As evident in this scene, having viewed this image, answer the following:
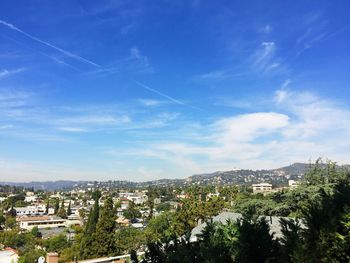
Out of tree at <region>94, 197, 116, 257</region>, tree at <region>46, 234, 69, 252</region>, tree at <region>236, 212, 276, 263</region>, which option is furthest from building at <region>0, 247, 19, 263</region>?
tree at <region>236, 212, 276, 263</region>

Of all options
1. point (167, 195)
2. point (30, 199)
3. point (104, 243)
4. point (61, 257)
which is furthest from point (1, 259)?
point (30, 199)

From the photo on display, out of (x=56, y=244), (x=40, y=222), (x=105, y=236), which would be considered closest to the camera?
(x=105, y=236)

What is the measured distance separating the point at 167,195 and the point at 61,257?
106 m

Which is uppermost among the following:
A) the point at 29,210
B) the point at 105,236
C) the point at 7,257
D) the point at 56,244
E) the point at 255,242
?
the point at 255,242

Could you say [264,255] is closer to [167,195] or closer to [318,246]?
[318,246]

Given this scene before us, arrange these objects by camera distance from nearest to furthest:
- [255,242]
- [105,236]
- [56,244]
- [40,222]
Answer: [255,242] < [105,236] < [56,244] < [40,222]

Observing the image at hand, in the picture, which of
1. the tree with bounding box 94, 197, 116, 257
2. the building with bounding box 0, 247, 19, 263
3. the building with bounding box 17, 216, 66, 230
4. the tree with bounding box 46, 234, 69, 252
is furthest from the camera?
the building with bounding box 17, 216, 66, 230

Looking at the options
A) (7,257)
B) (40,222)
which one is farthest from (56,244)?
(40,222)

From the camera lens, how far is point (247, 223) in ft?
26.0

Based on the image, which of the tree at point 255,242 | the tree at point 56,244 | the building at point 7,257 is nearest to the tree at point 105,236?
the building at point 7,257

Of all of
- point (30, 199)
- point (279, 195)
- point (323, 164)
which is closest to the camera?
point (279, 195)

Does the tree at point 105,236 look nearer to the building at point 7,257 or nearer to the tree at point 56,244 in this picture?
the building at point 7,257

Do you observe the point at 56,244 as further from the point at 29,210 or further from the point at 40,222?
the point at 29,210

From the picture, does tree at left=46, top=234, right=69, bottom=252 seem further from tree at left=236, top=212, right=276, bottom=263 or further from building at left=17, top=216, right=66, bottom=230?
tree at left=236, top=212, right=276, bottom=263
